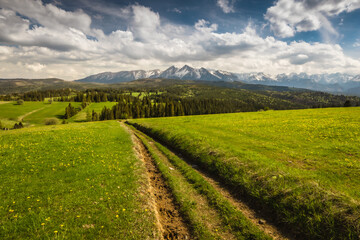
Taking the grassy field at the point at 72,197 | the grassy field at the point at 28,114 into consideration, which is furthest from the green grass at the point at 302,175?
the grassy field at the point at 28,114

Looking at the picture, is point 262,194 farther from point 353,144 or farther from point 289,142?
point 353,144

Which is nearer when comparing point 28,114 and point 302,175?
point 302,175

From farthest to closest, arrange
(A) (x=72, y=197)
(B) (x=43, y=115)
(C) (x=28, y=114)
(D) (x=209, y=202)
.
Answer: (C) (x=28, y=114) < (B) (x=43, y=115) < (D) (x=209, y=202) < (A) (x=72, y=197)

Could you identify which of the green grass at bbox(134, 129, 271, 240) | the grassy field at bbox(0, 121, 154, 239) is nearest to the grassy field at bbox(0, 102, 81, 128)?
the grassy field at bbox(0, 121, 154, 239)

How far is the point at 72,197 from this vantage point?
33.3 ft

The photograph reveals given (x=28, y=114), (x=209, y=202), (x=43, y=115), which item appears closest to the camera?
(x=209, y=202)

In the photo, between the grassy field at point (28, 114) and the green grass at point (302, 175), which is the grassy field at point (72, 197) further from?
the grassy field at point (28, 114)

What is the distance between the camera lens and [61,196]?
1025 centimetres

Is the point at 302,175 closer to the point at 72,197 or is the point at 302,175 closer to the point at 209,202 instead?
the point at 209,202

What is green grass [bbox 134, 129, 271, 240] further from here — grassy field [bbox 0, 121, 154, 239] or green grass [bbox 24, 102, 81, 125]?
green grass [bbox 24, 102, 81, 125]

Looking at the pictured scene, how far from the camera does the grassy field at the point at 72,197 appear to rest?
25.6ft

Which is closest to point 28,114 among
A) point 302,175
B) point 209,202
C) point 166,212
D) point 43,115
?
point 43,115

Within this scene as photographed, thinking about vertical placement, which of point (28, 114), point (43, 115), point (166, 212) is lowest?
point (43, 115)

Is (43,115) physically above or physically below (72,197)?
below
